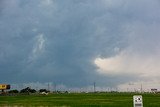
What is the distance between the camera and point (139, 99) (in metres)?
24.1
